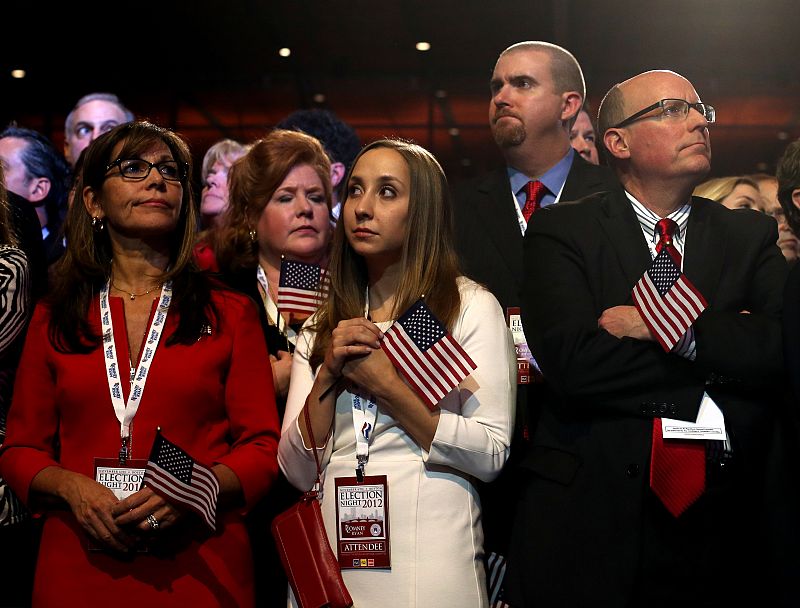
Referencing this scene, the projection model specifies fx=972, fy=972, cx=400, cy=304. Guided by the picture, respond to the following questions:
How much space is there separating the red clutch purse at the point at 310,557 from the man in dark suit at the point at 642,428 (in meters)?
0.59

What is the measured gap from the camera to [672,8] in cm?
465

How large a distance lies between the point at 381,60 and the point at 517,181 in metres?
1.71

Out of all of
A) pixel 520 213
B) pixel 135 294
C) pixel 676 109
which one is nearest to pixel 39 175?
pixel 135 294

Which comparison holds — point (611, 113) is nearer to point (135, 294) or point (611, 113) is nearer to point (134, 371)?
point (135, 294)

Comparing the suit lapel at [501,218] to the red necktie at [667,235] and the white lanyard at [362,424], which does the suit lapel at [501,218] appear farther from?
the white lanyard at [362,424]

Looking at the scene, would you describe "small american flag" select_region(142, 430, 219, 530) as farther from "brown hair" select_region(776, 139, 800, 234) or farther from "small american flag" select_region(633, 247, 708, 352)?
"brown hair" select_region(776, 139, 800, 234)

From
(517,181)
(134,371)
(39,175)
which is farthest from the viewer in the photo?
(39,175)

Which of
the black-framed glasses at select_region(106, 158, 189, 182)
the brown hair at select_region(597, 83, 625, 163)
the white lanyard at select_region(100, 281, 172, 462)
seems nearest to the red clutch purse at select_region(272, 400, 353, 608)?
the white lanyard at select_region(100, 281, 172, 462)

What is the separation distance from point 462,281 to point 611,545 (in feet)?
2.96

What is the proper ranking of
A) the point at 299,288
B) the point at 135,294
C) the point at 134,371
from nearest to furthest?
the point at 134,371, the point at 135,294, the point at 299,288

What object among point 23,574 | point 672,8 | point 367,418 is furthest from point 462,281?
point 672,8

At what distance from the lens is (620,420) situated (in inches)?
114

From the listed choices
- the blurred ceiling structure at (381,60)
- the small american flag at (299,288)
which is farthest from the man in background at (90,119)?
the small american flag at (299,288)

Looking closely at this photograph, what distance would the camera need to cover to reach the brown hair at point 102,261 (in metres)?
2.97
